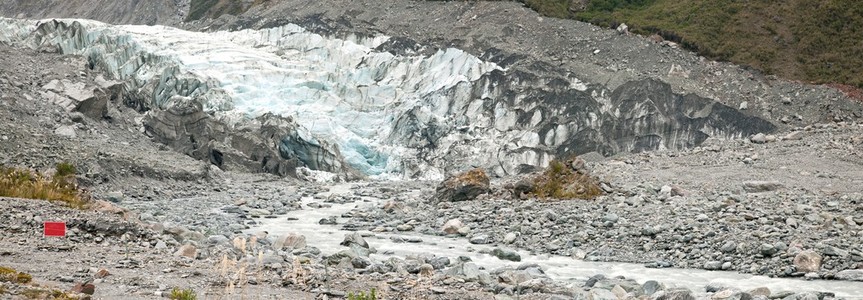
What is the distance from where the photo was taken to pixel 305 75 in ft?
155

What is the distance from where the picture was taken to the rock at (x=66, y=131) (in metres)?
29.2

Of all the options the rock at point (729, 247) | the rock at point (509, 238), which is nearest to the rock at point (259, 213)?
the rock at point (509, 238)

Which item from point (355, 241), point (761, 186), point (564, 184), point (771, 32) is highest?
point (771, 32)

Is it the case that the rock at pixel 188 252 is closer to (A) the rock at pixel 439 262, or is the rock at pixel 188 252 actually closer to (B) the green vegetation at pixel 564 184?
(A) the rock at pixel 439 262

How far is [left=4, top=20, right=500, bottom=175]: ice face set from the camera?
42250mm

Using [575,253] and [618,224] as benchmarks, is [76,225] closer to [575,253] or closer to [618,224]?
[575,253]

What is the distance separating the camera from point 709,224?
16.0 metres

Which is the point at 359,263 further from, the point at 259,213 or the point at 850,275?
the point at 259,213

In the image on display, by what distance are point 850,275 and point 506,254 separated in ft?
17.3

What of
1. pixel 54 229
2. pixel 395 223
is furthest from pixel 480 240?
pixel 54 229

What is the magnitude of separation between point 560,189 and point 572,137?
19862mm

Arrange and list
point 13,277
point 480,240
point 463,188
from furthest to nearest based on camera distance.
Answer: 1. point 463,188
2. point 480,240
3. point 13,277

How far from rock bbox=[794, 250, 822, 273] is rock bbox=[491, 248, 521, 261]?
4.29 meters

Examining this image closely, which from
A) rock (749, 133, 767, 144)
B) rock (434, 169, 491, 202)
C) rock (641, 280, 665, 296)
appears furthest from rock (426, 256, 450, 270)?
rock (749, 133, 767, 144)
